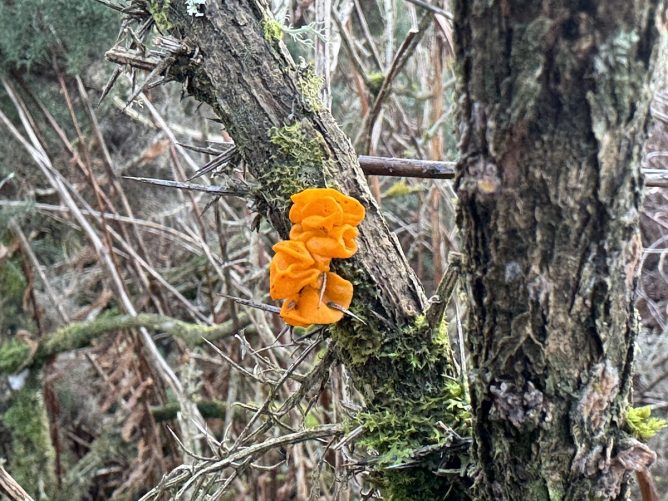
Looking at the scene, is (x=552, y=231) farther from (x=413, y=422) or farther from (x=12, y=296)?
(x=12, y=296)

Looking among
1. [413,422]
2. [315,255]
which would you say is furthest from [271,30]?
[413,422]

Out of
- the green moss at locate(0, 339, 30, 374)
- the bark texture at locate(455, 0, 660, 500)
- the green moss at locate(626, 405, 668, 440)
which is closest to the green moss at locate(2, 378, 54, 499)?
the green moss at locate(0, 339, 30, 374)

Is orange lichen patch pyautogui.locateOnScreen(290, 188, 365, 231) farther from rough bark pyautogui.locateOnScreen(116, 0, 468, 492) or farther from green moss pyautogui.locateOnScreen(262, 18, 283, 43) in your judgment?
green moss pyautogui.locateOnScreen(262, 18, 283, 43)

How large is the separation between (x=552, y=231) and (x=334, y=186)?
397mm

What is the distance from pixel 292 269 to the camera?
98 centimetres

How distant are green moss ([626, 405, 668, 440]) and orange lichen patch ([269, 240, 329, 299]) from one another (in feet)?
1.64

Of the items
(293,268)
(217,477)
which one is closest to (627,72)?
(293,268)

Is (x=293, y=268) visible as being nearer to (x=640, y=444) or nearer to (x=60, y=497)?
(x=640, y=444)

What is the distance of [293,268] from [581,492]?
1.71ft

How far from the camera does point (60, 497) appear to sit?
324cm

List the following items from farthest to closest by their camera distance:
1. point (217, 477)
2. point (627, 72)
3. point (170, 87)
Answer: point (170, 87)
point (217, 477)
point (627, 72)

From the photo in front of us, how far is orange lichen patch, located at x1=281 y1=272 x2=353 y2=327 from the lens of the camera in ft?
3.24

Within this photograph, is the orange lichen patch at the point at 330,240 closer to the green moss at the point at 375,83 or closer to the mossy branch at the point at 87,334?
the green moss at the point at 375,83

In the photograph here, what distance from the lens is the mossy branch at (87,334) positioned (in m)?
2.63
